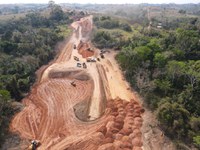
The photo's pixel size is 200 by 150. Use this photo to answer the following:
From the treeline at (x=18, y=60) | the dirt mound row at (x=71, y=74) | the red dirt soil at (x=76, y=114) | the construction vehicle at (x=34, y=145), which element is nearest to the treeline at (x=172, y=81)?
the red dirt soil at (x=76, y=114)

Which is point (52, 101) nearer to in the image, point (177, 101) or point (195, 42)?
point (177, 101)

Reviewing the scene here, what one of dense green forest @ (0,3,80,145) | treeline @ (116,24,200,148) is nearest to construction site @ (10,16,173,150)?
dense green forest @ (0,3,80,145)

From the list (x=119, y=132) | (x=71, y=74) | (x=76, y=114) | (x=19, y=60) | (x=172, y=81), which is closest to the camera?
(x=119, y=132)

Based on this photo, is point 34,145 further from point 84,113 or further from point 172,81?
point 172,81

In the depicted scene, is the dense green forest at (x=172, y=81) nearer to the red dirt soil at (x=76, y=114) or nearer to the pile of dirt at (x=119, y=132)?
the pile of dirt at (x=119, y=132)

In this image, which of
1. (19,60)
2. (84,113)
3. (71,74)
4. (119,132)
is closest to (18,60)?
(19,60)

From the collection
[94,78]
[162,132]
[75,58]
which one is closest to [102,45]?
[75,58]

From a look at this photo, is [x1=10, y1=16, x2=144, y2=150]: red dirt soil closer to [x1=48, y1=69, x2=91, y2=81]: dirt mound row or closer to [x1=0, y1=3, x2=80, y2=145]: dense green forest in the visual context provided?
[x1=48, y1=69, x2=91, y2=81]: dirt mound row
